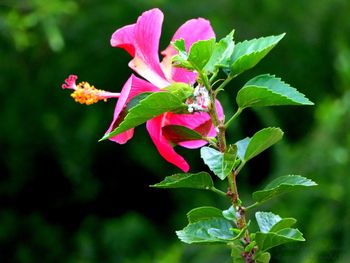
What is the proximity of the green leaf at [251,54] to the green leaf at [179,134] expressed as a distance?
59mm

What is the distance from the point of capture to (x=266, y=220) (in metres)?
0.69

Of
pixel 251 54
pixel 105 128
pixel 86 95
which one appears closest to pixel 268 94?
pixel 251 54

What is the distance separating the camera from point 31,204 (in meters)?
3.26

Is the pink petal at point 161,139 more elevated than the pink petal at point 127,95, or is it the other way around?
the pink petal at point 127,95

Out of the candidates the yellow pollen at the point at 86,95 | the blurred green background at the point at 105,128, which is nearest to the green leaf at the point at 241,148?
the yellow pollen at the point at 86,95

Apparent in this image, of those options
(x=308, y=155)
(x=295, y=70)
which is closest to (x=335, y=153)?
(x=308, y=155)

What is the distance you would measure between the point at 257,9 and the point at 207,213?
9.50 feet

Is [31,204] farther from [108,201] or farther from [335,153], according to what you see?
[335,153]

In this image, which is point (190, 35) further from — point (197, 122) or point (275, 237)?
point (275, 237)

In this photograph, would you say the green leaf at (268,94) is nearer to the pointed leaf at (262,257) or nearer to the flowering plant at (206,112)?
the flowering plant at (206,112)

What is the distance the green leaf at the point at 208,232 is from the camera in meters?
0.64

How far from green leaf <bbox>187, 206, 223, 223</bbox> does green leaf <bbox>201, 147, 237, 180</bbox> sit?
0.05 meters

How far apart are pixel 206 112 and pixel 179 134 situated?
0.16ft

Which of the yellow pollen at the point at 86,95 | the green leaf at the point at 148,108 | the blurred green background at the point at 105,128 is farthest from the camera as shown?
the blurred green background at the point at 105,128
